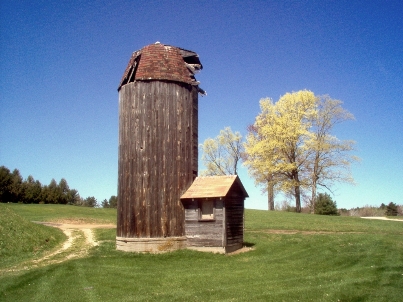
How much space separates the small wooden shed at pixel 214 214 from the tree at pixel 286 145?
69.7 feet

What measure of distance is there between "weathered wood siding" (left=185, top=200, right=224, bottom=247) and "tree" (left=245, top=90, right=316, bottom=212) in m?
22.3

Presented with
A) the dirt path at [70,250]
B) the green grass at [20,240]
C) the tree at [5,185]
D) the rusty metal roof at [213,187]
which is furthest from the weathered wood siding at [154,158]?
the tree at [5,185]

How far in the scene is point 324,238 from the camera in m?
20.7

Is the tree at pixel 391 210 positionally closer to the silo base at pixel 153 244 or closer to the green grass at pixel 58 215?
the green grass at pixel 58 215

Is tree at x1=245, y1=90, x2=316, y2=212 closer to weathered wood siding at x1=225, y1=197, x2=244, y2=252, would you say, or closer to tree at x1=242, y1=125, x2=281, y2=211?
tree at x1=242, y1=125, x2=281, y2=211

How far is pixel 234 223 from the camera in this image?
19703mm

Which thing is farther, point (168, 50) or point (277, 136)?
point (277, 136)

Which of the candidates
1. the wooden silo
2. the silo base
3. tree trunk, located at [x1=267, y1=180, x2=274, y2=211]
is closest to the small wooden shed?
the wooden silo

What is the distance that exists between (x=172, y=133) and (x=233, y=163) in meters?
29.4

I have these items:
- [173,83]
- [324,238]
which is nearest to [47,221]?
[173,83]

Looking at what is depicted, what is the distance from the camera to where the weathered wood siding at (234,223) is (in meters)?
18.9

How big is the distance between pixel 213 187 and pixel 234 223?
2.14 m

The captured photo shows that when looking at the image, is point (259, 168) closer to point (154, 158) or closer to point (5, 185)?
point (154, 158)

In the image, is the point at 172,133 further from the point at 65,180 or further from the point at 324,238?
the point at 65,180
